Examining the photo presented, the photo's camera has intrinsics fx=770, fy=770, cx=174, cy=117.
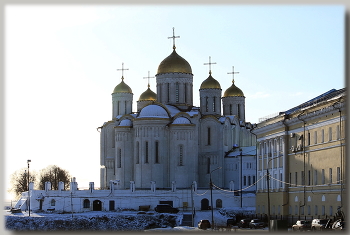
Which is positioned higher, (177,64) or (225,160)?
(177,64)

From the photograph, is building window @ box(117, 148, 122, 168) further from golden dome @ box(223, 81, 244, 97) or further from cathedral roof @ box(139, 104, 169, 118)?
golden dome @ box(223, 81, 244, 97)

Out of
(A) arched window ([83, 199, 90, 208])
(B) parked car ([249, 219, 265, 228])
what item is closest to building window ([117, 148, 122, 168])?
(A) arched window ([83, 199, 90, 208])

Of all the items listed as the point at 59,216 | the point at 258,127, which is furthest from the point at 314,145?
the point at 59,216

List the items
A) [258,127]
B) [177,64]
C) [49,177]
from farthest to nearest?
[49,177], [177,64], [258,127]

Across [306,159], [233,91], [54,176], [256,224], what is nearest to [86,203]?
[233,91]

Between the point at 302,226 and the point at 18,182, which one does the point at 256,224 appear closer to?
the point at 302,226

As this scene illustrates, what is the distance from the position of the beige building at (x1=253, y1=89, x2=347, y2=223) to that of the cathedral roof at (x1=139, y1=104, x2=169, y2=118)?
21.6 m

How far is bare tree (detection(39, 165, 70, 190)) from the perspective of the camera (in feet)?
359

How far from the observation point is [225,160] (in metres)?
82.8

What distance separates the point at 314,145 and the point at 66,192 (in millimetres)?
33829

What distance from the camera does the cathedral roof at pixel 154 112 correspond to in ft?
261

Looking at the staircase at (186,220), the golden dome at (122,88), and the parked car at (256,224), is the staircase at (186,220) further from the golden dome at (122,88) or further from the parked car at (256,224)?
the golden dome at (122,88)

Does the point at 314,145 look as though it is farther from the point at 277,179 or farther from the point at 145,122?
the point at 145,122

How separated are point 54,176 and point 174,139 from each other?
3769 cm
